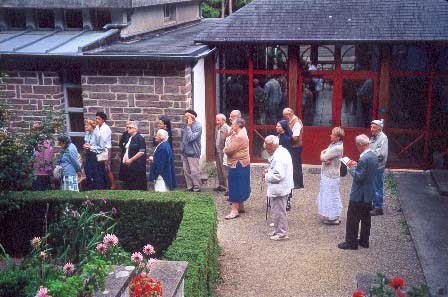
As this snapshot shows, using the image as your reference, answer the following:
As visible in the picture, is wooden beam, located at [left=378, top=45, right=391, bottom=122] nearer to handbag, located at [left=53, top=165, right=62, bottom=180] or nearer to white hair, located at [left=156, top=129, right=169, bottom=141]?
white hair, located at [left=156, top=129, right=169, bottom=141]

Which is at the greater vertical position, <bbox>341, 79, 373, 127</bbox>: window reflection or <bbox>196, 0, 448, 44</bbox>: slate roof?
<bbox>196, 0, 448, 44</bbox>: slate roof

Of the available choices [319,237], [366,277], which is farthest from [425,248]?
[366,277]

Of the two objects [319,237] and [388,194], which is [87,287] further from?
[388,194]

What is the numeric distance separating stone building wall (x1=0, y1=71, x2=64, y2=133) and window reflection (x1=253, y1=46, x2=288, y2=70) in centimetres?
471

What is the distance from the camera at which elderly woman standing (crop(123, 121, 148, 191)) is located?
1052 cm

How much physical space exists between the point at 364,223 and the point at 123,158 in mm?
4834

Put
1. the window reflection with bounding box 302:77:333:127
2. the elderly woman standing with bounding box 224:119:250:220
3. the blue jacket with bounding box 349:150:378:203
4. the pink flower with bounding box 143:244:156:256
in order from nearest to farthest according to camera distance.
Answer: the pink flower with bounding box 143:244:156:256
the blue jacket with bounding box 349:150:378:203
the elderly woman standing with bounding box 224:119:250:220
the window reflection with bounding box 302:77:333:127

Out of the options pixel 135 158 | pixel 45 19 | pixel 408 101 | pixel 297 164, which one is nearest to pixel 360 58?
pixel 408 101

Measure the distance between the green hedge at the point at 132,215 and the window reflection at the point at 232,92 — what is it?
5.67 m

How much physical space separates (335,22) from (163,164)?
5.55 metres

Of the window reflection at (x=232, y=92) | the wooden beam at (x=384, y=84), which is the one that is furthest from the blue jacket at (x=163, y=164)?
the wooden beam at (x=384, y=84)

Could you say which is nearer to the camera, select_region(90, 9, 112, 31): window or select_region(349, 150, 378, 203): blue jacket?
select_region(349, 150, 378, 203): blue jacket

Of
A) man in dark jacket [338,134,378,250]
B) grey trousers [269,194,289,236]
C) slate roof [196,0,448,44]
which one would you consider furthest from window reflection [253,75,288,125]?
man in dark jacket [338,134,378,250]

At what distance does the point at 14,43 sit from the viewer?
12484 millimetres
